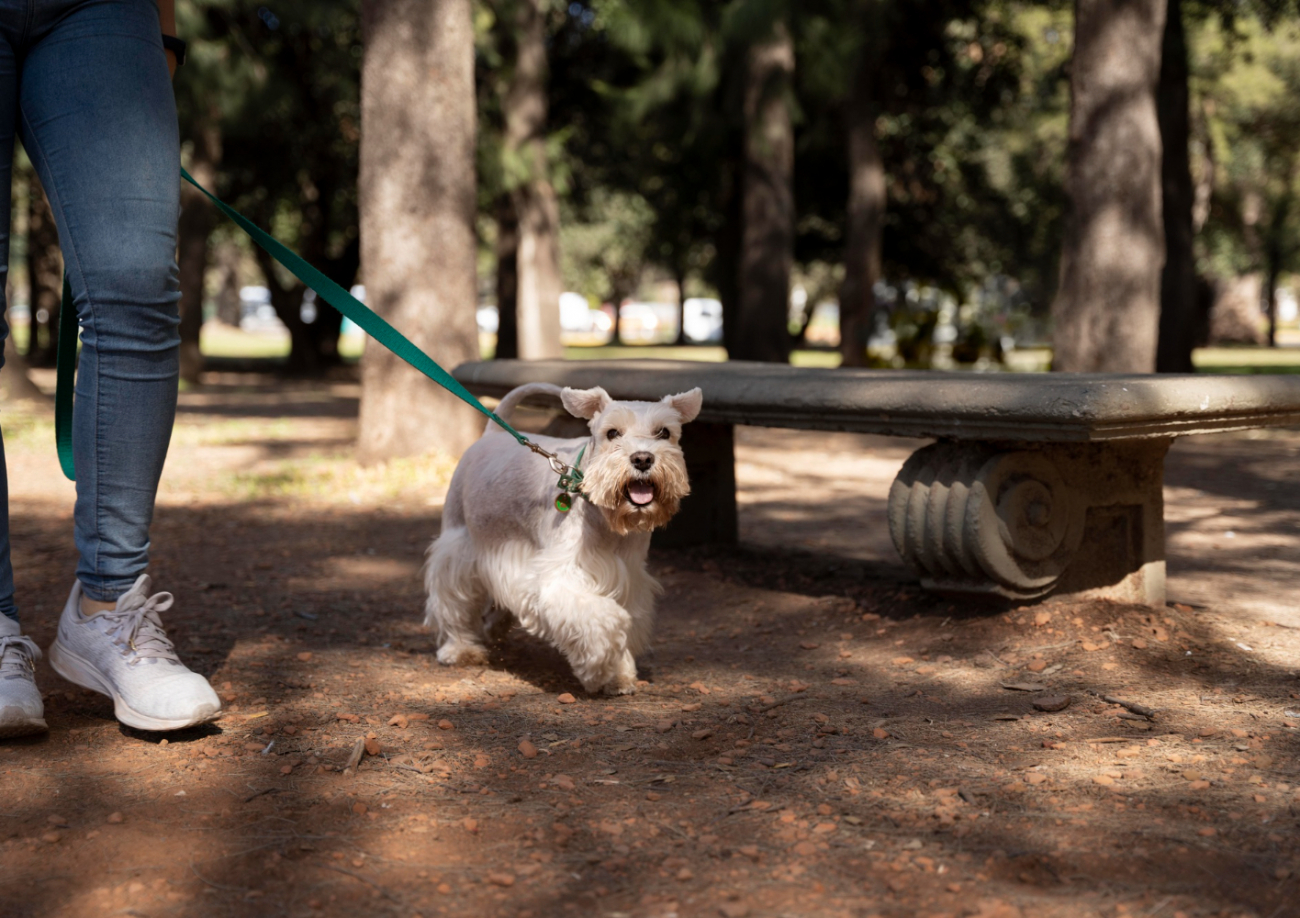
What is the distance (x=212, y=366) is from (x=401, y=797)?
25.1m

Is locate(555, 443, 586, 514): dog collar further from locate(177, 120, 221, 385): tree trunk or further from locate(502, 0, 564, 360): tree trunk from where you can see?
locate(177, 120, 221, 385): tree trunk

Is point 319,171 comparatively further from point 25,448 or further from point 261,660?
point 261,660

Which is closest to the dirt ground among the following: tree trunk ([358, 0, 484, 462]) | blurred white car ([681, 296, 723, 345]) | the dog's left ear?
the dog's left ear

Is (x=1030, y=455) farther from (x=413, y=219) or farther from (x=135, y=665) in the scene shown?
(x=413, y=219)

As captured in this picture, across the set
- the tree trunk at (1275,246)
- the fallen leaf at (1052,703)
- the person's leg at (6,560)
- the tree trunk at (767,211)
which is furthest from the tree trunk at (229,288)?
the fallen leaf at (1052,703)

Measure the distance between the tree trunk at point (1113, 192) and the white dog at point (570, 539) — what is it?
21.0ft

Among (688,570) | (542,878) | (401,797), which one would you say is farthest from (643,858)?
(688,570)

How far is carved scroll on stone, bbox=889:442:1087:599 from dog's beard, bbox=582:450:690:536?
1114 mm

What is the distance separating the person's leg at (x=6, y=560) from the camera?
2.86m

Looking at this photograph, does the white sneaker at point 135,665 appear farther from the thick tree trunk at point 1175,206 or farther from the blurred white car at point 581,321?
the blurred white car at point 581,321

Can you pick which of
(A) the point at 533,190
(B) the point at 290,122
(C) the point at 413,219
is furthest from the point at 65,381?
(B) the point at 290,122

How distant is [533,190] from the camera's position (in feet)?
57.5

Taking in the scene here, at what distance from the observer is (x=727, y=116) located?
2045cm

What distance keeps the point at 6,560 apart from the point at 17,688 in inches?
13.4
